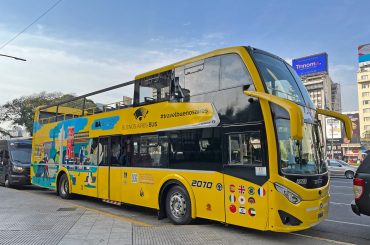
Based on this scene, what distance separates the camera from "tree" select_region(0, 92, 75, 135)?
167ft

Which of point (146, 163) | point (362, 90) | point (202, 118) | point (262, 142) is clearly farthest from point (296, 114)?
point (362, 90)

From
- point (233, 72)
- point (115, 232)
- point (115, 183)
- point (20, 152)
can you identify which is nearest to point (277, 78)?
point (233, 72)

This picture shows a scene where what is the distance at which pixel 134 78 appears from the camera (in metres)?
10.9

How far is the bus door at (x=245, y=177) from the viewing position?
22.8ft

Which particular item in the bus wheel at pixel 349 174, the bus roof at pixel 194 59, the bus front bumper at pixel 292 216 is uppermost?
the bus roof at pixel 194 59

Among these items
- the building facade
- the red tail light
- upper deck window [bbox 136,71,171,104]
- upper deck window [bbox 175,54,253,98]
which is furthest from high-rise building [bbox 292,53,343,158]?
the red tail light

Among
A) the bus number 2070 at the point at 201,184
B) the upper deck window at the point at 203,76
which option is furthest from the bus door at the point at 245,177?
the upper deck window at the point at 203,76

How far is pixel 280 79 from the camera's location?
Answer: 7.91 m

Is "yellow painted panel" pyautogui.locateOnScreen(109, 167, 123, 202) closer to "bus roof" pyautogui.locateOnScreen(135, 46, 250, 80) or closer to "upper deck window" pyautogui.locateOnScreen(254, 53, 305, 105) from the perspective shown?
"bus roof" pyautogui.locateOnScreen(135, 46, 250, 80)

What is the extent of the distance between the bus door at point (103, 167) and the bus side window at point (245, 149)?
5302mm

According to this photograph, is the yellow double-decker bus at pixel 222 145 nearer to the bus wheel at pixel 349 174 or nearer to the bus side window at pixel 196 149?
the bus side window at pixel 196 149

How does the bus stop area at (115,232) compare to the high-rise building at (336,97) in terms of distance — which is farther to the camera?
the high-rise building at (336,97)

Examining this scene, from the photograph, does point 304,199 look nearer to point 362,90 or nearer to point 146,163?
point 146,163

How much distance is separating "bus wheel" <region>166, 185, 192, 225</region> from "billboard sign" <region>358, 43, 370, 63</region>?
51711 millimetres
